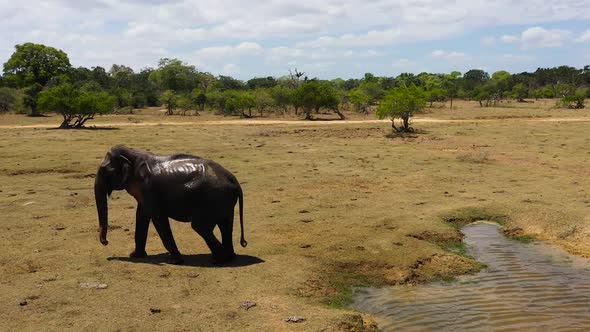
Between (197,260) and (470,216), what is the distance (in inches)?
297

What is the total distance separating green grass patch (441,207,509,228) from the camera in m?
13.9

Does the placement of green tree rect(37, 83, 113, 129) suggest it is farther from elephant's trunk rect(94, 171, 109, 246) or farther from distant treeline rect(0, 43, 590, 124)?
elephant's trunk rect(94, 171, 109, 246)

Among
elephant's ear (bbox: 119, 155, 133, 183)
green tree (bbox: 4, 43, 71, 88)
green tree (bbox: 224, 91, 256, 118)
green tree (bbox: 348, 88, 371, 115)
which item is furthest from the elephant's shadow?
green tree (bbox: 4, 43, 71, 88)

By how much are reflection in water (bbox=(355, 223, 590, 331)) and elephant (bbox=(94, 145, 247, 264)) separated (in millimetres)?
2954

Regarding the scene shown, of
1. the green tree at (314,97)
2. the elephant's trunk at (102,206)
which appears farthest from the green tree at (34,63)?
the elephant's trunk at (102,206)

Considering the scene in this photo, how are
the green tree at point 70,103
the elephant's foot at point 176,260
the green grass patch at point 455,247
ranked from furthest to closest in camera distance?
the green tree at point 70,103 → the green grass patch at point 455,247 → the elephant's foot at point 176,260

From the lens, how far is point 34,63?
67.8 m

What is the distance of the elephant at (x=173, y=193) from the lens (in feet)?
33.0

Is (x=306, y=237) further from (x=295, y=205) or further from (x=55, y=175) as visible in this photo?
(x=55, y=175)

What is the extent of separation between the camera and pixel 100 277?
9.30 metres

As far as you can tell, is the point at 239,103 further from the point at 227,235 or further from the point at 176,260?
the point at 176,260

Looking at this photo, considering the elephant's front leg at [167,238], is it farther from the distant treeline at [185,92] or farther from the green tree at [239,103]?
the green tree at [239,103]

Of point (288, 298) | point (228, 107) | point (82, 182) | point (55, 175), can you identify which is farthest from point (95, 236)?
point (228, 107)

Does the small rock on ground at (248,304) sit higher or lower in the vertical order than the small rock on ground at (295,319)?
higher
